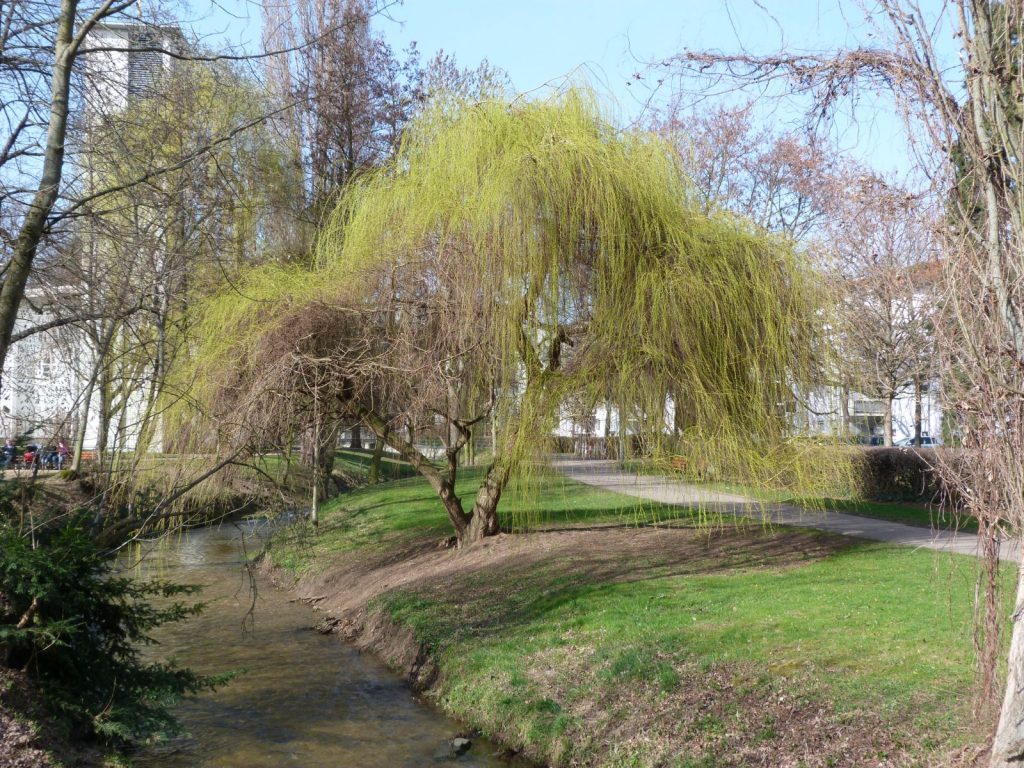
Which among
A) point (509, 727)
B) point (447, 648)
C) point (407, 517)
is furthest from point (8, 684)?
point (407, 517)

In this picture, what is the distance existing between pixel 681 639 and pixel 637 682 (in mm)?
852

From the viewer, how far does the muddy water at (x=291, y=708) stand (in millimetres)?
7855

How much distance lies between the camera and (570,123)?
11969mm

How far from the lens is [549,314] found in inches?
452

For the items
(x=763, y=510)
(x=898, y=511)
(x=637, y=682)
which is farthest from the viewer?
(x=898, y=511)

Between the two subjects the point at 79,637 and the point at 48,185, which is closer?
the point at 79,637

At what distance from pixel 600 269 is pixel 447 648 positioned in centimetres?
519

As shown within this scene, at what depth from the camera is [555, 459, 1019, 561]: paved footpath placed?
11672mm

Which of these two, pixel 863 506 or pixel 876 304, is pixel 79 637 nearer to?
pixel 863 506

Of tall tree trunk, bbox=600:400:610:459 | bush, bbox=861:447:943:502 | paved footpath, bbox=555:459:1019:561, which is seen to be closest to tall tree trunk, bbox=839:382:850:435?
paved footpath, bbox=555:459:1019:561

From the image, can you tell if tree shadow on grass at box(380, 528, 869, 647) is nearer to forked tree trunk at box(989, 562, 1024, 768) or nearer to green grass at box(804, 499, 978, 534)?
green grass at box(804, 499, 978, 534)

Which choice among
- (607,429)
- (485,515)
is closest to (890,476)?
(485,515)

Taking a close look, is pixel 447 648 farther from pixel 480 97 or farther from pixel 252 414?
pixel 480 97

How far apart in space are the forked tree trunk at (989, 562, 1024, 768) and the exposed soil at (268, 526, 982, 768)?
842 mm
